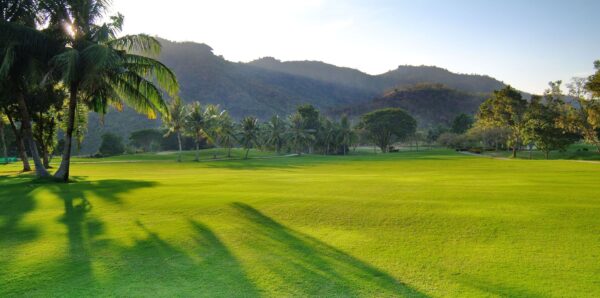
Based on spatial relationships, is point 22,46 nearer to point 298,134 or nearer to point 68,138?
point 68,138

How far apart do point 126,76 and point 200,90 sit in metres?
168

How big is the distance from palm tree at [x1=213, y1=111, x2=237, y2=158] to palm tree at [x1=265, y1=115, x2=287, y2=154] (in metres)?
12.9

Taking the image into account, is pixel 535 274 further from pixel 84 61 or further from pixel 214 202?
pixel 84 61

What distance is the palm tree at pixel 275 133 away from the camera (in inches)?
3783

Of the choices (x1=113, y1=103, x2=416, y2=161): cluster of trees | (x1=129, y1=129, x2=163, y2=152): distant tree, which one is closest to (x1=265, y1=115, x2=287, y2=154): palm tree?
(x1=113, y1=103, x2=416, y2=161): cluster of trees

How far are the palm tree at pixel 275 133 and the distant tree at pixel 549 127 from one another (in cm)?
5380

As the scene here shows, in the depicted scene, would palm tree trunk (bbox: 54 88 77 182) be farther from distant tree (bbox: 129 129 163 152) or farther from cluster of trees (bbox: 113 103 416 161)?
distant tree (bbox: 129 129 163 152)

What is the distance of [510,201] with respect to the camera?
41.2ft

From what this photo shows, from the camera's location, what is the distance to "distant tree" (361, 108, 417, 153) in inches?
4476

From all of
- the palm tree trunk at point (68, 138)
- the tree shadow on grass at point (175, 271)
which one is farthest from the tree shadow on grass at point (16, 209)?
the tree shadow on grass at point (175, 271)

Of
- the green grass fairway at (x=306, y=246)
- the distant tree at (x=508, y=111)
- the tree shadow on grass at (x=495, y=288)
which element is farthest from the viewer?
the distant tree at (x=508, y=111)

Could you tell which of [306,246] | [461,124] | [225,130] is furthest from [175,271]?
[461,124]

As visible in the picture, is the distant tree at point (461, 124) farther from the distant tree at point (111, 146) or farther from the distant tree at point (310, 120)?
the distant tree at point (111, 146)

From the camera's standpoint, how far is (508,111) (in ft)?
243
